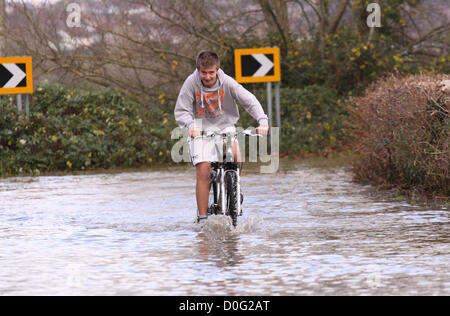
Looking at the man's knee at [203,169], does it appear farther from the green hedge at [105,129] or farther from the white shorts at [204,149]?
the green hedge at [105,129]

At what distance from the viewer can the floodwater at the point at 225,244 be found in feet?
23.0

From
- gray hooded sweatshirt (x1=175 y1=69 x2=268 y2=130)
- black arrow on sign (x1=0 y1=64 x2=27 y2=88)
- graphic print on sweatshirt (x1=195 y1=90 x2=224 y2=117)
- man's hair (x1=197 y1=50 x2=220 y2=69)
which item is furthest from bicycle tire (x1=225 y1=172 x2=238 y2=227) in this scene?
black arrow on sign (x1=0 y1=64 x2=27 y2=88)

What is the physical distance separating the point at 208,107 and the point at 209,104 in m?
0.04

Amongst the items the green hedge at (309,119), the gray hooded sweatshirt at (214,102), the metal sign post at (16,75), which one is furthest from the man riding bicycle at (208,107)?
the green hedge at (309,119)

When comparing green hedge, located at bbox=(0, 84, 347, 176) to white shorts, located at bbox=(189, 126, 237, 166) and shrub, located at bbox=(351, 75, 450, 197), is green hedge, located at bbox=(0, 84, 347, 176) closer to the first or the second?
shrub, located at bbox=(351, 75, 450, 197)

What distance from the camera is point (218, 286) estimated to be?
6.93m

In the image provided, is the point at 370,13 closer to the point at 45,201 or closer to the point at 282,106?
the point at 282,106

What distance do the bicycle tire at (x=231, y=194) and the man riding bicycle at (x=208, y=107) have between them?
7.5 inches

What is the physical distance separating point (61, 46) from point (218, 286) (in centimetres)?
1945

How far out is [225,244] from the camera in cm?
912

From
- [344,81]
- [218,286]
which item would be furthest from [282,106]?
[218,286]

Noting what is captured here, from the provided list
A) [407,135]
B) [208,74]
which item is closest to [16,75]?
[407,135]
